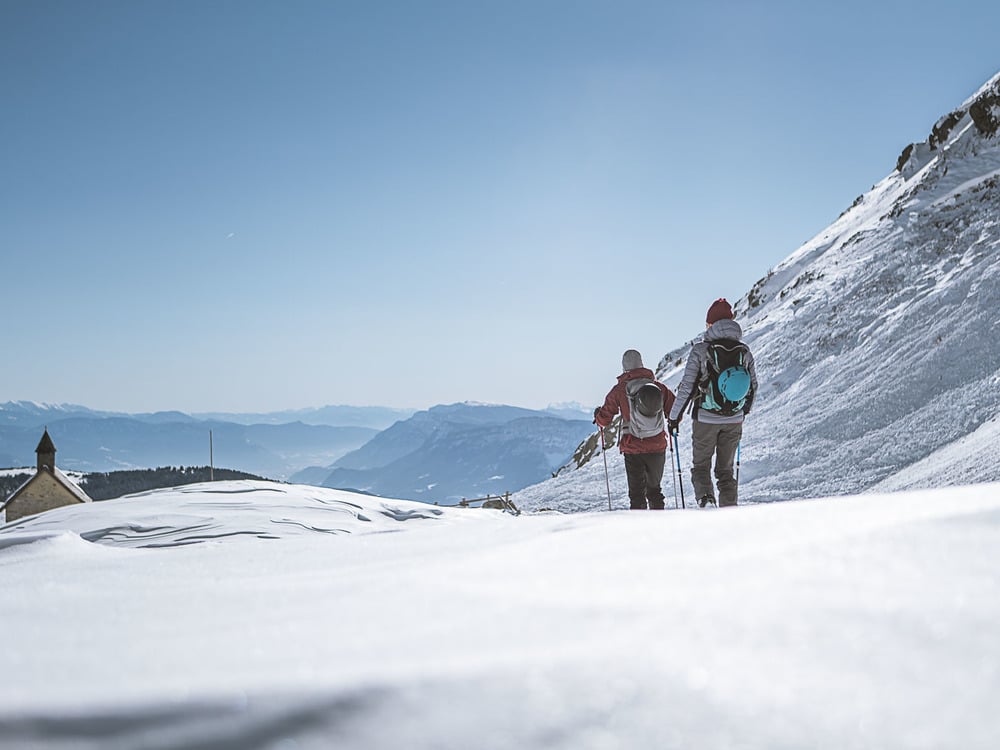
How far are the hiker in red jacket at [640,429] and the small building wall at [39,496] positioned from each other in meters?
37.4

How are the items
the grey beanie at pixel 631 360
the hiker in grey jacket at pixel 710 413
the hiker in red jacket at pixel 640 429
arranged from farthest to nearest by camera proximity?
the grey beanie at pixel 631 360 → the hiker in red jacket at pixel 640 429 → the hiker in grey jacket at pixel 710 413

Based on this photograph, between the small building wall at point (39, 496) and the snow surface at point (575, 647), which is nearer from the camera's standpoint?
the snow surface at point (575, 647)

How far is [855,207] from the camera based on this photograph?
35875 mm

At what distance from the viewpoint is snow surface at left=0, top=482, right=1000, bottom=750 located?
925 mm

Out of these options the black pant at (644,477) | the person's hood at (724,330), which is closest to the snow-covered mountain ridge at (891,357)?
the person's hood at (724,330)

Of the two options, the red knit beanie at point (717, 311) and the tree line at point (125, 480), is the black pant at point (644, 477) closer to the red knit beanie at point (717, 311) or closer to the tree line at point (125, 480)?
the red knit beanie at point (717, 311)

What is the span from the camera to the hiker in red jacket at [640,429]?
7.54 meters

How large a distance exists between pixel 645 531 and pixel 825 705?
107cm

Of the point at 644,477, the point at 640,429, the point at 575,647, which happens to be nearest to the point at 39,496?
the point at 644,477

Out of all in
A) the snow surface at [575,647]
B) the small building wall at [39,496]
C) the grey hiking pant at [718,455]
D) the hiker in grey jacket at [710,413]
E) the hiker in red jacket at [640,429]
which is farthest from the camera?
the small building wall at [39,496]

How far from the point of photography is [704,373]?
7.14 metres

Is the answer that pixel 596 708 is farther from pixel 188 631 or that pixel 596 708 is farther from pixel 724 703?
pixel 188 631

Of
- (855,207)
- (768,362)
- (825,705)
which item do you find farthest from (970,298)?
(855,207)

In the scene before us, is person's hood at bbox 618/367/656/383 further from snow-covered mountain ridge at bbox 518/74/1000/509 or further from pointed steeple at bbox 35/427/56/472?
pointed steeple at bbox 35/427/56/472
